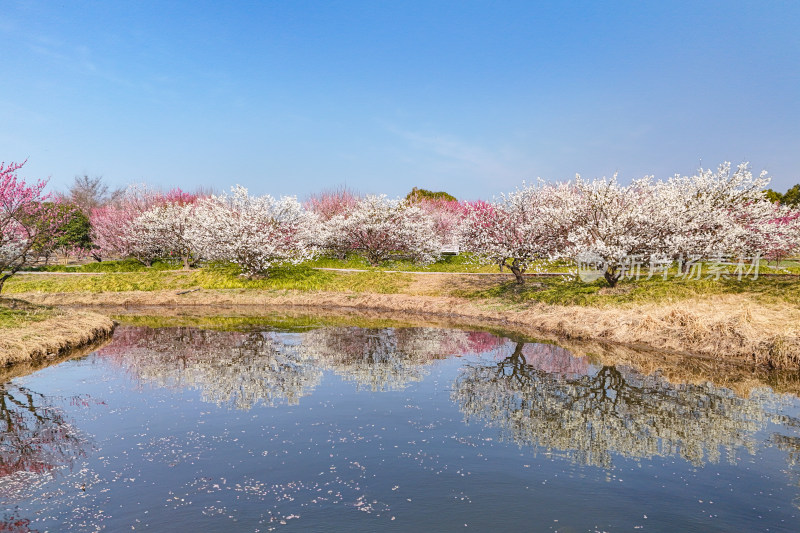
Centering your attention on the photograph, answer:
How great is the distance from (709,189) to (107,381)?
3700 cm

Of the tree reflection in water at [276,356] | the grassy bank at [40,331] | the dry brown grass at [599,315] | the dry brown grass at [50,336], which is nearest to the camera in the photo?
the tree reflection in water at [276,356]

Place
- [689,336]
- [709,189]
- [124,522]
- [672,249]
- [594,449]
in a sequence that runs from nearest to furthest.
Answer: [124,522] → [594,449] → [689,336] → [672,249] → [709,189]

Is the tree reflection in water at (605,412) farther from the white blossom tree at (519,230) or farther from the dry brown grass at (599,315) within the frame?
the white blossom tree at (519,230)

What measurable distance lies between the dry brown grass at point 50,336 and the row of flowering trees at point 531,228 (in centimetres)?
1721

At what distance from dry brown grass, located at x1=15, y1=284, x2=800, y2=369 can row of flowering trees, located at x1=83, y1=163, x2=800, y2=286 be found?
12.2ft

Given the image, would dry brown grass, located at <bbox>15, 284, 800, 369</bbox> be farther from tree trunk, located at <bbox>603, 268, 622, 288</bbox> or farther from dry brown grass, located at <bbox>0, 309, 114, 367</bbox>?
dry brown grass, located at <bbox>0, 309, 114, 367</bbox>

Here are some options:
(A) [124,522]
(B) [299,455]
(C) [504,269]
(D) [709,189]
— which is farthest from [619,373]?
(C) [504,269]

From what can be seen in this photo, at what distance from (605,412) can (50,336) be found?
74.5 feet

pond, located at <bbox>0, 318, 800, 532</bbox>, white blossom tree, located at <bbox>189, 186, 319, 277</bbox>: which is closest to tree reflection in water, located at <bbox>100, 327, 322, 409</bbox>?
pond, located at <bbox>0, 318, 800, 532</bbox>

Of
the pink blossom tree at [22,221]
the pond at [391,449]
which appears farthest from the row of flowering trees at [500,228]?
the pond at [391,449]

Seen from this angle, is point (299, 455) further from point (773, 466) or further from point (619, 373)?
point (619, 373)

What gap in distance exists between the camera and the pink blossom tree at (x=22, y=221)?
25984 mm

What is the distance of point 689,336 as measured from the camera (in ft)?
77.3

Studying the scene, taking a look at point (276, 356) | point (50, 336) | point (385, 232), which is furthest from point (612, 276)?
point (50, 336)
